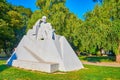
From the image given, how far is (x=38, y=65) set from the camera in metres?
11.1

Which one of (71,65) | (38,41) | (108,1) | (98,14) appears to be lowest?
(71,65)

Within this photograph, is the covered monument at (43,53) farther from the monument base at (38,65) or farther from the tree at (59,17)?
the tree at (59,17)

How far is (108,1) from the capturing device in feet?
64.8

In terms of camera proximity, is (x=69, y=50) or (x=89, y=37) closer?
(x=69, y=50)

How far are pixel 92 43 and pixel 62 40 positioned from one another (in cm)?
584

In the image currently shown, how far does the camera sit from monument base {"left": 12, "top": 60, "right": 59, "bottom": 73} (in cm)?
1065

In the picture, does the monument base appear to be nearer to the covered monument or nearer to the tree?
the covered monument

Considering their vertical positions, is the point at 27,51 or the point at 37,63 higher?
the point at 27,51

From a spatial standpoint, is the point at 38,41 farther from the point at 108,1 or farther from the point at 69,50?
the point at 108,1

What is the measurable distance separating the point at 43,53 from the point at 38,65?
125cm

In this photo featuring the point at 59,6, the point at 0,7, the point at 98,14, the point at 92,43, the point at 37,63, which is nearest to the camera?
the point at 37,63

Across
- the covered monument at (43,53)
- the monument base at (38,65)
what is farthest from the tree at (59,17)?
the monument base at (38,65)

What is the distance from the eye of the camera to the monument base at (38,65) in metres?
10.7

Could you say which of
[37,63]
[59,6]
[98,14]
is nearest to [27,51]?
[37,63]
